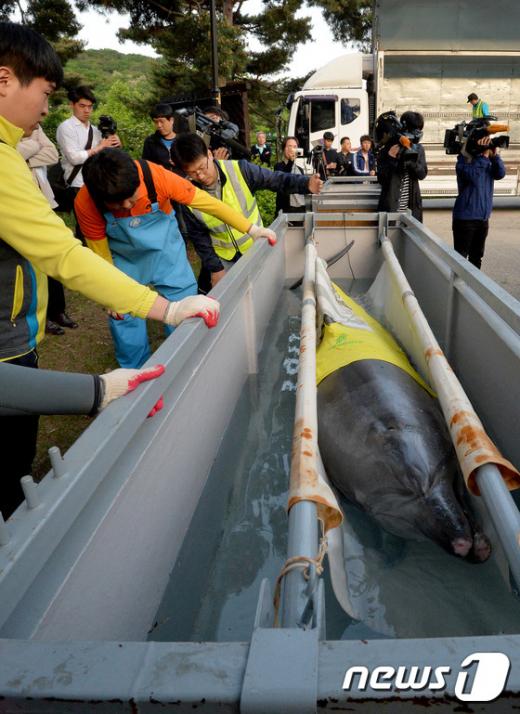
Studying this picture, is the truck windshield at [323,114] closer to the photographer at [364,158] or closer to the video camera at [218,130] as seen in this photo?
the photographer at [364,158]

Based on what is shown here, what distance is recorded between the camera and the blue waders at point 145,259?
2.94 meters

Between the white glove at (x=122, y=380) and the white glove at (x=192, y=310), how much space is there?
0.38 metres

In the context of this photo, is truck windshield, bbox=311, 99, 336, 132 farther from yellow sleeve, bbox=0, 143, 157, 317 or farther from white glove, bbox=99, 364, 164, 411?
white glove, bbox=99, 364, 164, 411

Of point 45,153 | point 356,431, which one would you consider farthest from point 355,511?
point 45,153

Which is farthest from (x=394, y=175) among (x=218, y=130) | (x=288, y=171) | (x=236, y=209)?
(x=288, y=171)

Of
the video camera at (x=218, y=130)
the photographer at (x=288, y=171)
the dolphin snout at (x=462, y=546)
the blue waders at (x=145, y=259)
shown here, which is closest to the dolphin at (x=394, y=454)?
the dolphin snout at (x=462, y=546)

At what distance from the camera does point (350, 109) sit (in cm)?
1377

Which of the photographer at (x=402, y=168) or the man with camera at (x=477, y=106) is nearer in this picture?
the photographer at (x=402, y=168)

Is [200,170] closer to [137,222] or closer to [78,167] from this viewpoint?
[137,222]

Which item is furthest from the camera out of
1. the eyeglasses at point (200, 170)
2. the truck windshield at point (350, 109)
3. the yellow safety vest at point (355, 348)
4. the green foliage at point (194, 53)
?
the green foliage at point (194, 53)

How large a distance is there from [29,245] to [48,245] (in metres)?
0.05

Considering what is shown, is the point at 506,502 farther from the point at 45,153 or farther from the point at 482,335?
the point at 45,153

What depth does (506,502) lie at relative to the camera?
141 cm

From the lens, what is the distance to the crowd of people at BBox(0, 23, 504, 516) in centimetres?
151
